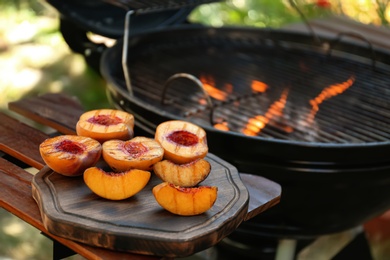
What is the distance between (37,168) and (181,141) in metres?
0.38

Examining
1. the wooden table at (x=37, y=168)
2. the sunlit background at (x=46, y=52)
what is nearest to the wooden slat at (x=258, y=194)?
the wooden table at (x=37, y=168)

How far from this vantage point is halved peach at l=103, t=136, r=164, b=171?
52.9 inches

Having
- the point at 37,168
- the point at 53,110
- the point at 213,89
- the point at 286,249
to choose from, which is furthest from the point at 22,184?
the point at 213,89

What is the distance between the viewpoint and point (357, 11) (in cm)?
490

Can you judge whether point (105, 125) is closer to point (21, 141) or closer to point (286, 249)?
point (21, 141)

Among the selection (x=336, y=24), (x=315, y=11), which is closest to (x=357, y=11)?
(x=315, y=11)

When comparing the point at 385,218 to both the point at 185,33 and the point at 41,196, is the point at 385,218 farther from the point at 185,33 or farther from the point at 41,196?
the point at 41,196

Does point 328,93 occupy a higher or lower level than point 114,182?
lower

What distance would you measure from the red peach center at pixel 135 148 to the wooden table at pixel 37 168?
230mm

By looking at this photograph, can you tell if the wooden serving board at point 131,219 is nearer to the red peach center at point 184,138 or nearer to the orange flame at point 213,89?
the red peach center at point 184,138

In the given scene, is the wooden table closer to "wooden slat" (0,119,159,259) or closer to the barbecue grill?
"wooden slat" (0,119,159,259)

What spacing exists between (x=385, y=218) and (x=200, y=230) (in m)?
1.99

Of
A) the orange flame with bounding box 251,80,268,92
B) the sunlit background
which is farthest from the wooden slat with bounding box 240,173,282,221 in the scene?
the sunlit background

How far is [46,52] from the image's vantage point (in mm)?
3951
